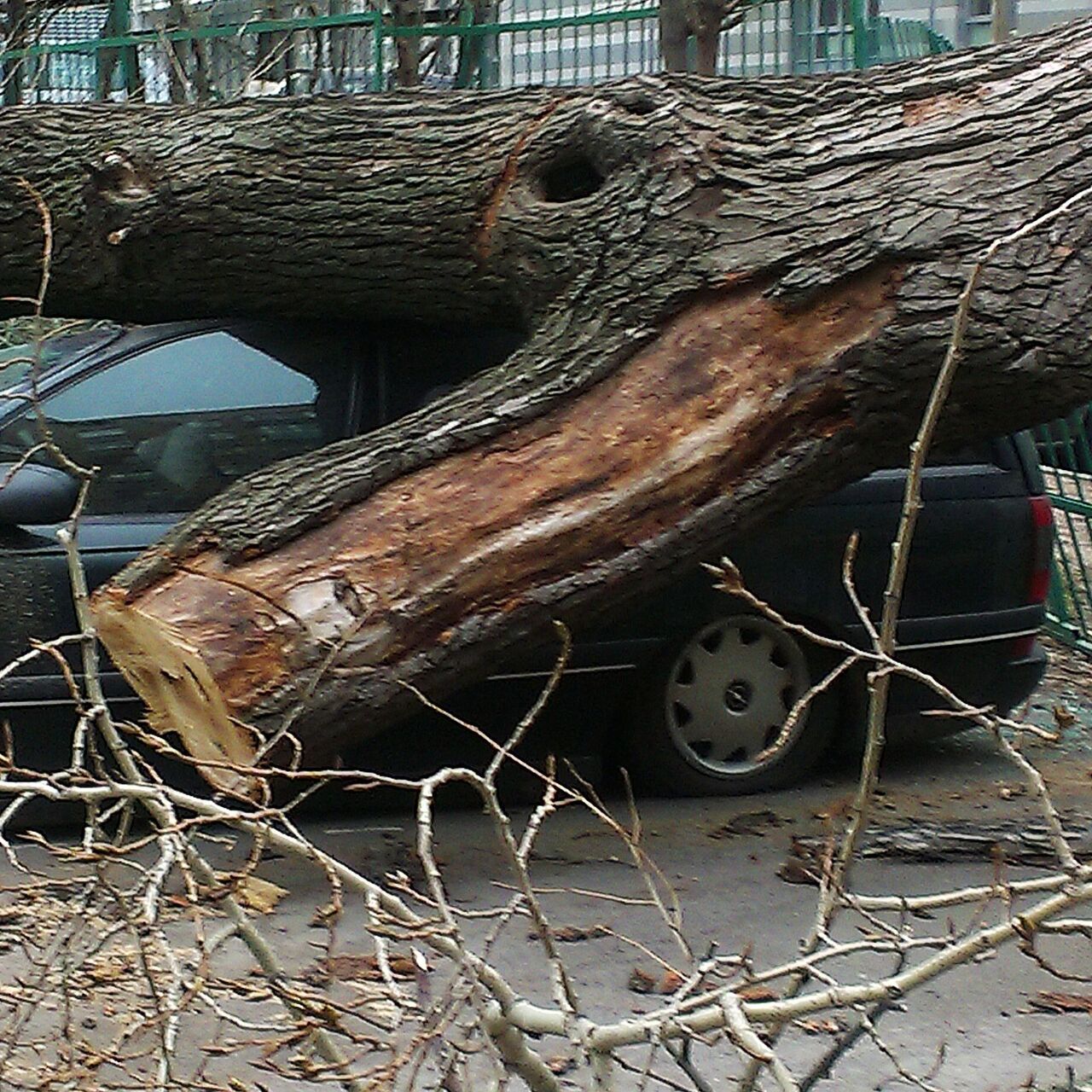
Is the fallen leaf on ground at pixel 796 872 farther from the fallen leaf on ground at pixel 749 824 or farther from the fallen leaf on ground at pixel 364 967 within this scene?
the fallen leaf on ground at pixel 364 967

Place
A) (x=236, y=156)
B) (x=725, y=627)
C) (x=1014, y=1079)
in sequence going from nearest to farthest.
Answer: (x=1014, y=1079) → (x=236, y=156) → (x=725, y=627)

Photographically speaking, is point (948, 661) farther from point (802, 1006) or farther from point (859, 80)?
point (802, 1006)

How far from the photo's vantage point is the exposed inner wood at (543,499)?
15.5ft

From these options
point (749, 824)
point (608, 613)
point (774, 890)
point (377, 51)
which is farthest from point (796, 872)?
point (377, 51)

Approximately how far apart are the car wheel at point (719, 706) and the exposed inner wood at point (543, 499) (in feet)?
3.68

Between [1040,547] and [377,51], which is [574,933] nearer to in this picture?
[1040,547]

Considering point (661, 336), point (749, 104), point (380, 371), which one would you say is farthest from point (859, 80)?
point (380, 371)

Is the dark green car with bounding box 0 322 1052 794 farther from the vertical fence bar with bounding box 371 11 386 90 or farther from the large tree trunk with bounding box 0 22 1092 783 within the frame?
the vertical fence bar with bounding box 371 11 386 90

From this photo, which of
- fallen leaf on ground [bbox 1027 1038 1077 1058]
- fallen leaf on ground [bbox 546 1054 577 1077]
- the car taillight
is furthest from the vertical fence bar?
fallen leaf on ground [bbox 1027 1038 1077 1058]

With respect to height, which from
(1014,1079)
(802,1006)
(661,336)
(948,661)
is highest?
(661,336)

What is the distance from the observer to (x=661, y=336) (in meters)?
4.94

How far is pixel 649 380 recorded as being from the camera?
16.1 feet

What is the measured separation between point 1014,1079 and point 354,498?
215 centimetres

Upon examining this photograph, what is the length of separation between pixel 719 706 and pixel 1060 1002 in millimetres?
1760
